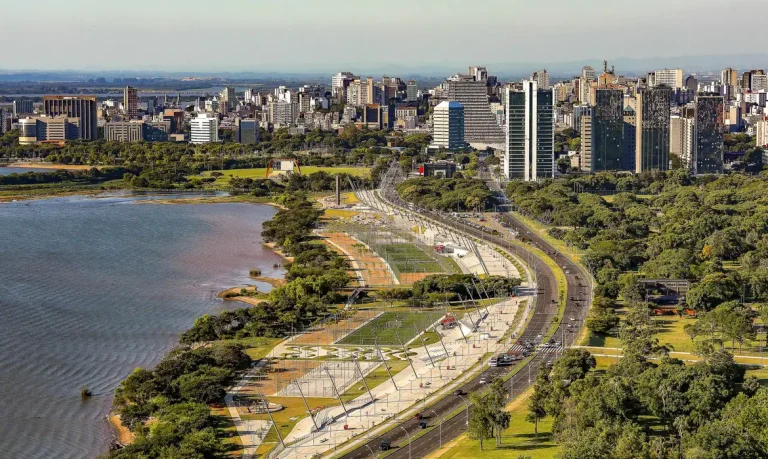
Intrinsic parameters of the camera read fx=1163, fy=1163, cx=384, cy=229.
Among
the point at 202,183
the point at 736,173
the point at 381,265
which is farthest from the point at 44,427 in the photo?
the point at 736,173

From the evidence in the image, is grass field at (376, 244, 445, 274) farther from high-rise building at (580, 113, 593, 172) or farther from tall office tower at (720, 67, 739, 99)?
tall office tower at (720, 67, 739, 99)

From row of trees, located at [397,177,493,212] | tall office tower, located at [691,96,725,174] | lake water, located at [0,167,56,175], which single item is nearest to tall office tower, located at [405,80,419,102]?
lake water, located at [0,167,56,175]

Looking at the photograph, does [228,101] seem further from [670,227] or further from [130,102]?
[670,227]

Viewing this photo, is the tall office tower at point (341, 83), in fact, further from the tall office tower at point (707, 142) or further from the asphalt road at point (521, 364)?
the asphalt road at point (521, 364)

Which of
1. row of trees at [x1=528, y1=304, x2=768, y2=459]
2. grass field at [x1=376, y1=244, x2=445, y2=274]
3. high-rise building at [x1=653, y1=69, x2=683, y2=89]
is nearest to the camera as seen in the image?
row of trees at [x1=528, y1=304, x2=768, y2=459]

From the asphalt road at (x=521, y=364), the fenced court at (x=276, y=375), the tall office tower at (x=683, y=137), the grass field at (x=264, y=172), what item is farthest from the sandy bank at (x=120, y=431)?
the tall office tower at (x=683, y=137)

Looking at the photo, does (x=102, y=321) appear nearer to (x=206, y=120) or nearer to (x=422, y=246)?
(x=422, y=246)

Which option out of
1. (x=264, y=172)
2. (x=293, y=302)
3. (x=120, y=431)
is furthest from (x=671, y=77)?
(x=120, y=431)
